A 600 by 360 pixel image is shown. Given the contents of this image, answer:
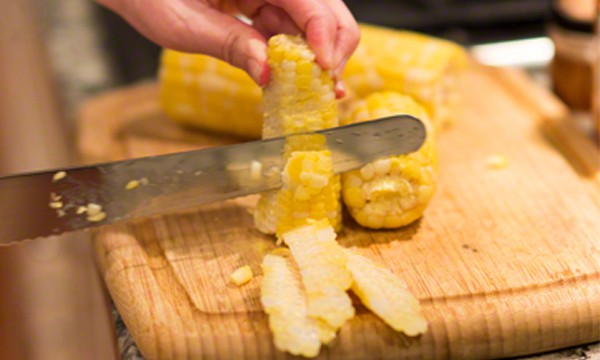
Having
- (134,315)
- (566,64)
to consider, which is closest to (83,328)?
(134,315)

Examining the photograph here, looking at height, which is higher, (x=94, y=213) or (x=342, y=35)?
(x=342, y=35)

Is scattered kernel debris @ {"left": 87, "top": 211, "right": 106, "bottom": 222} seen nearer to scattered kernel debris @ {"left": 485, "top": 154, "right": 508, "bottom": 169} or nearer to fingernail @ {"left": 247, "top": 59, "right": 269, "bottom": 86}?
fingernail @ {"left": 247, "top": 59, "right": 269, "bottom": 86}

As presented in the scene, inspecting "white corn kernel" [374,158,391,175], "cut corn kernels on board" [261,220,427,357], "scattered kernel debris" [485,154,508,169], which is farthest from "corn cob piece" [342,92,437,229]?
"scattered kernel debris" [485,154,508,169]

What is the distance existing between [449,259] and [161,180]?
0.41 metres

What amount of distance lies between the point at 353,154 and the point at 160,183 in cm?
27

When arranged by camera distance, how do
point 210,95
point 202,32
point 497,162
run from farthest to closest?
point 210,95 < point 497,162 < point 202,32

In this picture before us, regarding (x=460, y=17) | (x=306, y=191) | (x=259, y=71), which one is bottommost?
(x=460, y=17)

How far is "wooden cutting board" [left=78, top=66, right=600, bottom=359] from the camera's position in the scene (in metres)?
0.90

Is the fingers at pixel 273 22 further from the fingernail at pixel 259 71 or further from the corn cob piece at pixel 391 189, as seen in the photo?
the corn cob piece at pixel 391 189

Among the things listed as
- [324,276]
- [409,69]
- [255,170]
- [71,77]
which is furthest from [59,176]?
[71,77]

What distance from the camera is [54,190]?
3.17 ft

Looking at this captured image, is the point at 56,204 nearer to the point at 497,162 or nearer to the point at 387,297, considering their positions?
the point at 387,297

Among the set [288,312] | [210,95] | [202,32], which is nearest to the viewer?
[288,312]

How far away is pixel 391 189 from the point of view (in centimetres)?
103
